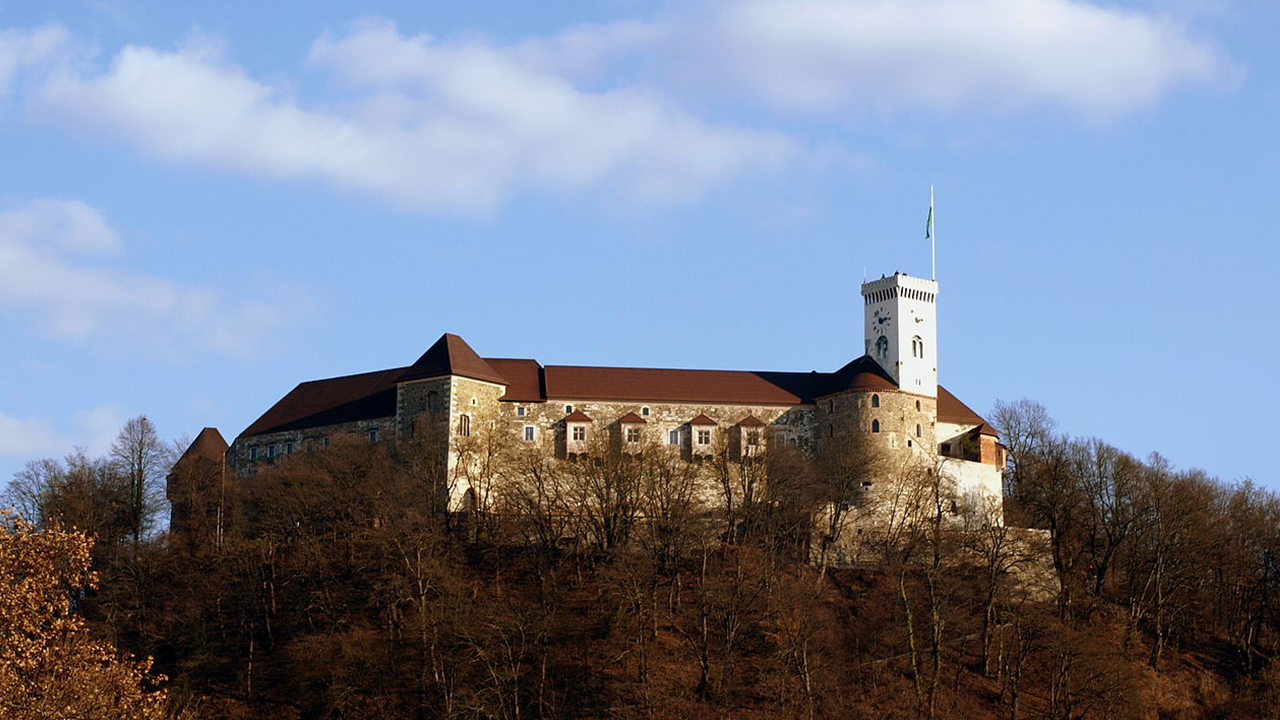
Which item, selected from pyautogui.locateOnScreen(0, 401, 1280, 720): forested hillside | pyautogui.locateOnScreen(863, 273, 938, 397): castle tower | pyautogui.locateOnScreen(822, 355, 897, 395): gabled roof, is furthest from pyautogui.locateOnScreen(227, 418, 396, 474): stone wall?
pyautogui.locateOnScreen(863, 273, 938, 397): castle tower

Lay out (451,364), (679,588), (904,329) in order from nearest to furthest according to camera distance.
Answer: (679,588)
(451,364)
(904,329)

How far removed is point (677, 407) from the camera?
9925 centimetres

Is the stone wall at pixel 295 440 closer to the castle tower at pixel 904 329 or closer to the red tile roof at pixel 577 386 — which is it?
the red tile roof at pixel 577 386

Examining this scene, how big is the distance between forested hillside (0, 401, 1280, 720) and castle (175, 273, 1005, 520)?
282cm

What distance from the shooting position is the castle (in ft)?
313

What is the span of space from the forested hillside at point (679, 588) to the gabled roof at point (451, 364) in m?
4.93

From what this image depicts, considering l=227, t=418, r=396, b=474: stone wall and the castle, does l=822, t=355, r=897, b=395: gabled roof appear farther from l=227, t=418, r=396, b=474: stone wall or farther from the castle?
l=227, t=418, r=396, b=474: stone wall

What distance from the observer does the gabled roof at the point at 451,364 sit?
95625 millimetres

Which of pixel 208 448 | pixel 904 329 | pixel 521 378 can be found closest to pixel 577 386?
pixel 521 378

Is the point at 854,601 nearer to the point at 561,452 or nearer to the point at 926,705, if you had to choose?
the point at 926,705

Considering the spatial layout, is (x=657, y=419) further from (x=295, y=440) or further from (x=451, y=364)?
(x=295, y=440)

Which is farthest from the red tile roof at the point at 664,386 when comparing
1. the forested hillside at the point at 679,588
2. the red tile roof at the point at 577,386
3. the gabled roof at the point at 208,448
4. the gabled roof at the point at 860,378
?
the gabled roof at the point at 208,448

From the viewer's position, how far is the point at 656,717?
6806cm

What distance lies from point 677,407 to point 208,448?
97.0 feet
